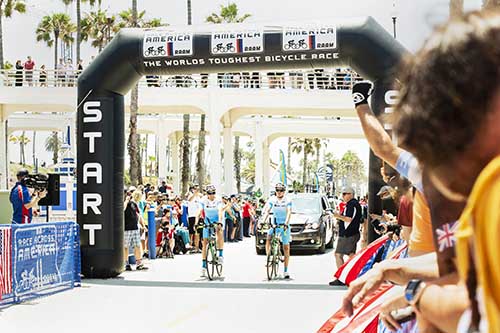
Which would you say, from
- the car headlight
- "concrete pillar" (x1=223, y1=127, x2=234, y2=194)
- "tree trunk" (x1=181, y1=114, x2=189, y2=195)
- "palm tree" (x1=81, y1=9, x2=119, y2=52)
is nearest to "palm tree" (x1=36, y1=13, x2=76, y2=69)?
"palm tree" (x1=81, y1=9, x2=119, y2=52)

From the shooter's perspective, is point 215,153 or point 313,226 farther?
point 215,153

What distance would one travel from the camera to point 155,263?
62.9 ft

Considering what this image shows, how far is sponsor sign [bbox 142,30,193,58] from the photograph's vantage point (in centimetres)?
1430

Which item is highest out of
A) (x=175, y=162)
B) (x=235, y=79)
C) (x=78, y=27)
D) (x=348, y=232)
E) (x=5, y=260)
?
(x=78, y=27)

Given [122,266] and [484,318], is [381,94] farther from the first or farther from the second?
[484,318]

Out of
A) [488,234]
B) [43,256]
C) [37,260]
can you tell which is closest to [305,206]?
[43,256]

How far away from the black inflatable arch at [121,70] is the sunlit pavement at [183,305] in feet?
3.21

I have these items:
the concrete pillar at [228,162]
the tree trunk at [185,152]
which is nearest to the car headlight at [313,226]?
the concrete pillar at [228,162]

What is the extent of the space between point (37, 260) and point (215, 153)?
16967mm

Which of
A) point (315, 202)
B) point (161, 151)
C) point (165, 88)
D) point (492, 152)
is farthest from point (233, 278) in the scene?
point (161, 151)

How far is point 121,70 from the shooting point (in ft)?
47.4

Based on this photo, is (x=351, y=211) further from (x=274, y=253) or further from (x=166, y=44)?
(x=166, y=44)

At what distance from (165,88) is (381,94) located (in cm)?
1892

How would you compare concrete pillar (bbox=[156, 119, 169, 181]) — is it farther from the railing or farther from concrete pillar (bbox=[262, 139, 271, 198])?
the railing
